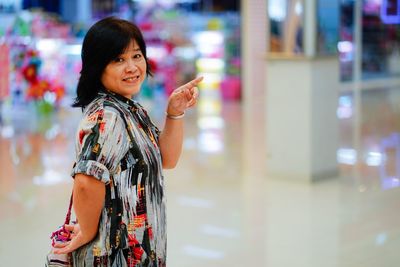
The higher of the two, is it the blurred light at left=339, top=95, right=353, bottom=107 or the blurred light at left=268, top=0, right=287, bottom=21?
the blurred light at left=268, top=0, right=287, bottom=21

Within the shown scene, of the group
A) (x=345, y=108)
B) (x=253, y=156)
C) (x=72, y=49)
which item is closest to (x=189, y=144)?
(x=253, y=156)

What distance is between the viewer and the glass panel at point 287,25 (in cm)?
648

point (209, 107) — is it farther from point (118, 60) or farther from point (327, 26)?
point (118, 60)

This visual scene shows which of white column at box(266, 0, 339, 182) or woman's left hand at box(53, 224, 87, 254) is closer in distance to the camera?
woman's left hand at box(53, 224, 87, 254)

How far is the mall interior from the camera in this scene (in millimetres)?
4703

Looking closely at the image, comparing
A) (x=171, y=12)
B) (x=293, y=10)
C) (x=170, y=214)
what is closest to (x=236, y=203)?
(x=170, y=214)

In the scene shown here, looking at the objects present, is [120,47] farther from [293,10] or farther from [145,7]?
[145,7]

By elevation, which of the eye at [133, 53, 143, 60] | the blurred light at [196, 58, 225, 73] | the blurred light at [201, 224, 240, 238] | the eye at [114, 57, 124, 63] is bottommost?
the blurred light at [201, 224, 240, 238]

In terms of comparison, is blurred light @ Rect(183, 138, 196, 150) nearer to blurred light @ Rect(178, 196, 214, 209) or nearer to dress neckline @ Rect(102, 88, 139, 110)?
blurred light @ Rect(178, 196, 214, 209)

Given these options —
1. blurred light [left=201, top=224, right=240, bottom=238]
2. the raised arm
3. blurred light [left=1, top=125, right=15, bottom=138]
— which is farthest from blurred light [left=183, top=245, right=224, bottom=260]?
blurred light [left=1, top=125, right=15, bottom=138]

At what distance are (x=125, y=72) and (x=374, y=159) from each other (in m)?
→ 5.75

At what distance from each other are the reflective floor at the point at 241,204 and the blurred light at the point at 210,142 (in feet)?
0.04

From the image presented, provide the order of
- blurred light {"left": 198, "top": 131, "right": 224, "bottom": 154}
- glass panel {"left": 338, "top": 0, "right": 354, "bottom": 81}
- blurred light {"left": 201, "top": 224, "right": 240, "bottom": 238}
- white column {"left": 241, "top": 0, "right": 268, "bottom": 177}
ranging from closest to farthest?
blurred light {"left": 201, "top": 224, "right": 240, "bottom": 238}, blurred light {"left": 198, "top": 131, "right": 224, "bottom": 154}, white column {"left": 241, "top": 0, "right": 268, "bottom": 177}, glass panel {"left": 338, "top": 0, "right": 354, "bottom": 81}

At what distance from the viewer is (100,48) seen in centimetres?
227
